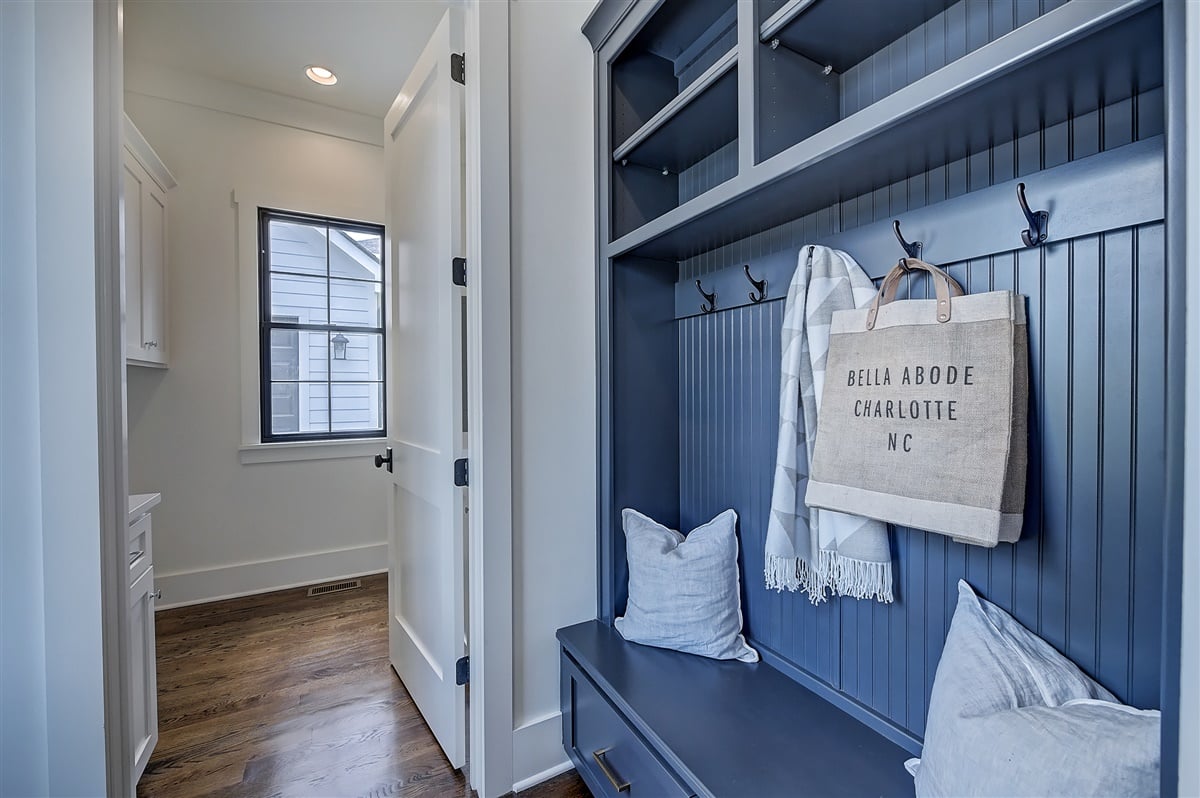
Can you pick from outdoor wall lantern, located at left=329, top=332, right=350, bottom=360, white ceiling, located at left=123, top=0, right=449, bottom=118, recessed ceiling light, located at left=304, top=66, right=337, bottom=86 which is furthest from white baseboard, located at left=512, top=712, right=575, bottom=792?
recessed ceiling light, located at left=304, top=66, right=337, bottom=86

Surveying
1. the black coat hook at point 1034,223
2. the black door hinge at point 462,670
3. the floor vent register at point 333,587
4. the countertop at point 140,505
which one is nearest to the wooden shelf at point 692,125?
the black coat hook at point 1034,223

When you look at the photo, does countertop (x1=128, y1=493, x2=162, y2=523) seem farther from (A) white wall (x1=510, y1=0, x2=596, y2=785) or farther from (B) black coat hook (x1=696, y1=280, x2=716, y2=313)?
(B) black coat hook (x1=696, y1=280, x2=716, y2=313)

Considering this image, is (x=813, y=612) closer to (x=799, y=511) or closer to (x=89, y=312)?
(x=799, y=511)

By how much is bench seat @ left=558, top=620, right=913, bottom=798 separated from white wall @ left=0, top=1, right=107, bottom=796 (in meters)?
1.09

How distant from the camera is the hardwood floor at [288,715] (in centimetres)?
153

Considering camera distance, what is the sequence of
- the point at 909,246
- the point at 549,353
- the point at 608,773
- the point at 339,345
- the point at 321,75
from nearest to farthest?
the point at 909,246 < the point at 608,773 < the point at 549,353 < the point at 321,75 < the point at 339,345

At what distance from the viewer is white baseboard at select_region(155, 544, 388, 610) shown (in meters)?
2.75

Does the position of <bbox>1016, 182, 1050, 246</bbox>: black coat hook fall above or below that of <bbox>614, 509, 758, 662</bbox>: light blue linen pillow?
above

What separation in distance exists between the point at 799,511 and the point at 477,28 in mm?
1495

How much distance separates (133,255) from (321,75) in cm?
132

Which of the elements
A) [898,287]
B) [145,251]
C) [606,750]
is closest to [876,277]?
[898,287]

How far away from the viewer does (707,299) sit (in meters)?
1.53

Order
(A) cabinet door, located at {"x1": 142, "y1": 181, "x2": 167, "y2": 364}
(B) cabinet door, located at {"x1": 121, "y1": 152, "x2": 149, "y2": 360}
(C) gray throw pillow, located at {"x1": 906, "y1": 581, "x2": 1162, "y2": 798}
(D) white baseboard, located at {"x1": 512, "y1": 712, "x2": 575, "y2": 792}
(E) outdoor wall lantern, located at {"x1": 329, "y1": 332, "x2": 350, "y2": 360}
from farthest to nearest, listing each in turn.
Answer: (E) outdoor wall lantern, located at {"x1": 329, "y1": 332, "x2": 350, "y2": 360} < (A) cabinet door, located at {"x1": 142, "y1": 181, "x2": 167, "y2": 364} < (B) cabinet door, located at {"x1": 121, "y1": 152, "x2": 149, "y2": 360} < (D) white baseboard, located at {"x1": 512, "y1": 712, "x2": 575, "y2": 792} < (C) gray throw pillow, located at {"x1": 906, "y1": 581, "x2": 1162, "y2": 798}

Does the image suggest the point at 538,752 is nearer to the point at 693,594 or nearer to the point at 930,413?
the point at 693,594
